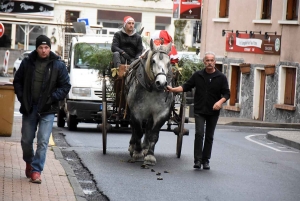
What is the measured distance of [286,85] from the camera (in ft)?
113

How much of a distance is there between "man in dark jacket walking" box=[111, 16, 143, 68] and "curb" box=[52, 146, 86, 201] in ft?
6.16

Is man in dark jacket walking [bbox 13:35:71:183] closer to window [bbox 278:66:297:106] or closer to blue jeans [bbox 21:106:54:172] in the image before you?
blue jeans [bbox 21:106:54:172]

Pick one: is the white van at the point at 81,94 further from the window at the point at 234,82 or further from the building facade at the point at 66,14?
the building facade at the point at 66,14

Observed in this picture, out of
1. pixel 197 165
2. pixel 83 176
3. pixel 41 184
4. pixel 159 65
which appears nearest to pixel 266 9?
pixel 197 165

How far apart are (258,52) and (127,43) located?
20.9 meters

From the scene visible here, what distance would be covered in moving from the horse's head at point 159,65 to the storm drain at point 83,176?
1717mm

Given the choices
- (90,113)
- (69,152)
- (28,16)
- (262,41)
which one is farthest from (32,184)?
(28,16)

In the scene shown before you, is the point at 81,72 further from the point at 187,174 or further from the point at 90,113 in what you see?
the point at 187,174

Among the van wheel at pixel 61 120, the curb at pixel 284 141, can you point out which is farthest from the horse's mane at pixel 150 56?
the van wheel at pixel 61 120

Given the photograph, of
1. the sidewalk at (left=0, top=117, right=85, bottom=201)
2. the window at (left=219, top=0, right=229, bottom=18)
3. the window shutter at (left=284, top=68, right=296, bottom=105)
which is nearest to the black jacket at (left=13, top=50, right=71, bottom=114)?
the sidewalk at (left=0, top=117, right=85, bottom=201)

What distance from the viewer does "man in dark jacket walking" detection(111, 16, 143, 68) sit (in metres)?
16.2

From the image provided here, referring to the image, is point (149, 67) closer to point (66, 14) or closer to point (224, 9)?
point (224, 9)

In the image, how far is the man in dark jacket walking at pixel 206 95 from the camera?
1435cm

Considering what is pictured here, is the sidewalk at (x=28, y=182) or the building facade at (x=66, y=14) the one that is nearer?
the sidewalk at (x=28, y=182)
